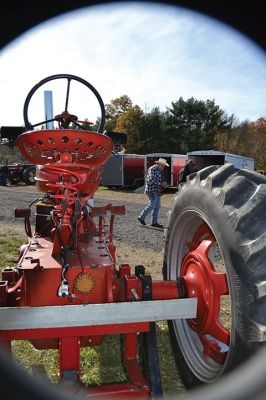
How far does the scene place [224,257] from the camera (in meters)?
2.16

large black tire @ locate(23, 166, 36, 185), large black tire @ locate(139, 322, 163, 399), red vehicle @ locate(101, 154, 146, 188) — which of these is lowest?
large black tire @ locate(23, 166, 36, 185)

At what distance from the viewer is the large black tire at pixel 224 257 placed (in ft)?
6.33

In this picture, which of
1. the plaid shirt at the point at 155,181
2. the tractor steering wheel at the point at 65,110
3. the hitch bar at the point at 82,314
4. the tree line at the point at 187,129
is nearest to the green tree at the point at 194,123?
the tree line at the point at 187,129

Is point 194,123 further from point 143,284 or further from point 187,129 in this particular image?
point 143,284

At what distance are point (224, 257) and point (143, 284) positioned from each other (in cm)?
62

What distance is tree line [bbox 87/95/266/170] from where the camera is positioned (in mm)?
44844

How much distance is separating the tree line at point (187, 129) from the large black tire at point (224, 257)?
41.1 m

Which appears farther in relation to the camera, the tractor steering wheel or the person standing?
the person standing

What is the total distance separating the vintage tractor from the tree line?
41.2 meters

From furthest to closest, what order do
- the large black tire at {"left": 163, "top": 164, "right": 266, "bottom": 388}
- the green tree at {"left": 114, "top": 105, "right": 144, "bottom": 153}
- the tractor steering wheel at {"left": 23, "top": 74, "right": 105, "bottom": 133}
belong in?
the green tree at {"left": 114, "top": 105, "right": 144, "bottom": 153}
the tractor steering wheel at {"left": 23, "top": 74, "right": 105, "bottom": 133}
the large black tire at {"left": 163, "top": 164, "right": 266, "bottom": 388}

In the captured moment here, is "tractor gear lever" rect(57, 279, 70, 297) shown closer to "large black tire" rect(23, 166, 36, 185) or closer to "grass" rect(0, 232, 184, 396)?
"grass" rect(0, 232, 184, 396)

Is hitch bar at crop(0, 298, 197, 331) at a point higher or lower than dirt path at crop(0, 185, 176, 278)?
higher

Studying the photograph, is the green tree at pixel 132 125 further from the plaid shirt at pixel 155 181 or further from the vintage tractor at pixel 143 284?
the vintage tractor at pixel 143 284

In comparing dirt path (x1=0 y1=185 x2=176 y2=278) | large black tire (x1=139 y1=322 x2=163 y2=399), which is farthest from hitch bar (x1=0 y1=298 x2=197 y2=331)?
dirt path (x1=0 y1=185 x2=176 y2=278)
